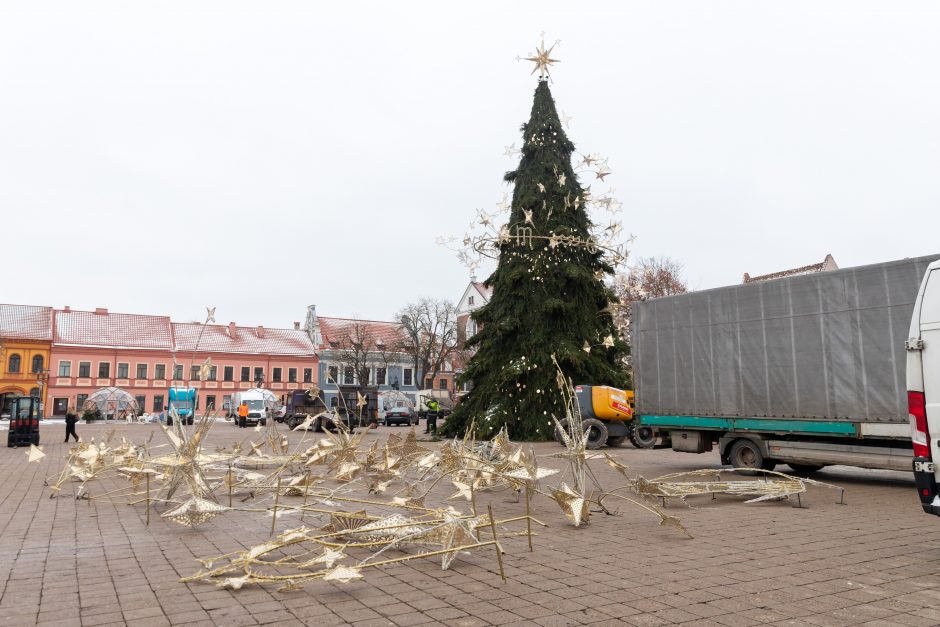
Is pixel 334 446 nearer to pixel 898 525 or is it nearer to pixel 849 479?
pixel 898 525

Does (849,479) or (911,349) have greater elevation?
(911,349)

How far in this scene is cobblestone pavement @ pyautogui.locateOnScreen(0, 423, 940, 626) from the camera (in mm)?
4074

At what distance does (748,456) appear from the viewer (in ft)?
40.8

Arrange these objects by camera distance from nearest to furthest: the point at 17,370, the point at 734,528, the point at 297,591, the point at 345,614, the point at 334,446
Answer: the point at 345,614
the point at 297,591
the point at 734,528
the point at 334,446
the point at 17,370

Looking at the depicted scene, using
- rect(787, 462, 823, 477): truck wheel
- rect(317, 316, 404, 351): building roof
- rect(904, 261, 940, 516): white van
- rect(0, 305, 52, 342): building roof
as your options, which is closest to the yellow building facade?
rect(0, 305, 52, 342): building roof

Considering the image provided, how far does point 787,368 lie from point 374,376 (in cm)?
6363

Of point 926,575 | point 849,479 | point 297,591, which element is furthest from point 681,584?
point 849,479

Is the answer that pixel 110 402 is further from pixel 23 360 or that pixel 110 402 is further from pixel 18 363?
pixel 18 363

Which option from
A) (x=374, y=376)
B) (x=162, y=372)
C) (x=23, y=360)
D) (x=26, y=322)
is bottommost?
(x=374, y=376)

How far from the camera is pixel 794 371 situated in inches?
452

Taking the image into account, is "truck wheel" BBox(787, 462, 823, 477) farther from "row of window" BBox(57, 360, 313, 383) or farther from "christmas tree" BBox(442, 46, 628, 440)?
"row of window" BBox(57, 360, 313, 383)

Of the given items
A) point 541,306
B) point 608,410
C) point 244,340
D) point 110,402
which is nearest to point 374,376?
point 244,340

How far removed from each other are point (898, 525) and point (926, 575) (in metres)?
2.57

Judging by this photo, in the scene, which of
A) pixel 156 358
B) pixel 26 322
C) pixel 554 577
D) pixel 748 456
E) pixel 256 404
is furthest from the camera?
pixel 156 358
